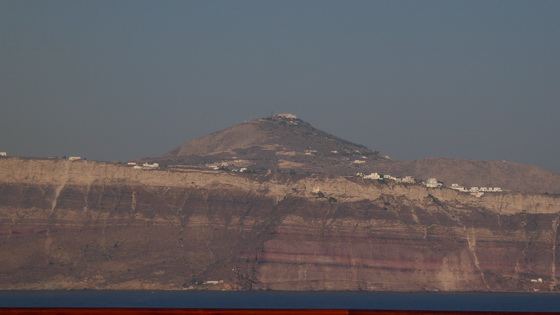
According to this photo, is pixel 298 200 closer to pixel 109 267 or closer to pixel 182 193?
pixel 182 193

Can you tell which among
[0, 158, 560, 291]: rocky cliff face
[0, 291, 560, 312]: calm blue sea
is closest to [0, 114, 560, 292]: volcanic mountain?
[0, 158, 560, 291]: rocky cliff face

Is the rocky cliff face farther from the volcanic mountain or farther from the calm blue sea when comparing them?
the calm blue sea

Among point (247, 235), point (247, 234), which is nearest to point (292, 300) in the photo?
point (247, 235)

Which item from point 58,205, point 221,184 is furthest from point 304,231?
point 58,205

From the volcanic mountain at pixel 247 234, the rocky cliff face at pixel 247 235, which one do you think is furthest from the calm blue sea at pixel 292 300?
the volcanic mountain at pixel 247 234

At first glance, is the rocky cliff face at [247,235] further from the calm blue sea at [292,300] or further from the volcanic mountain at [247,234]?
the calm blue sea at [292,300]

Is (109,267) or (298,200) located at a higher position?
(298,200)
